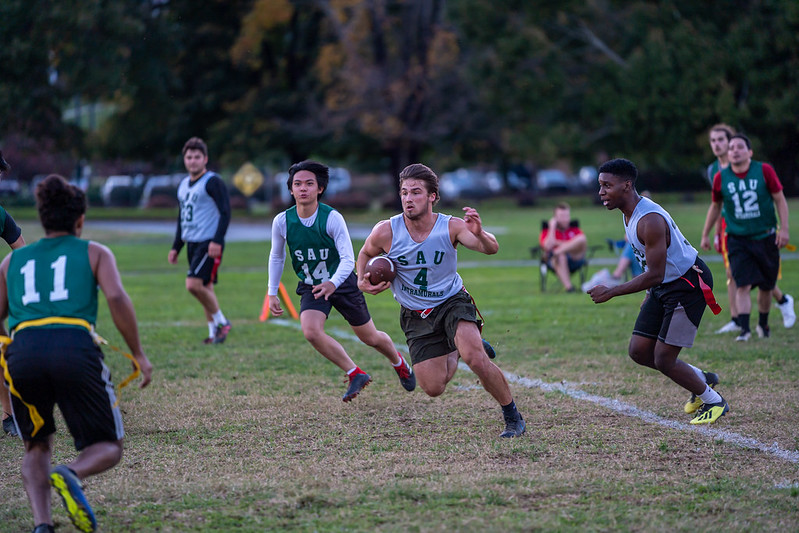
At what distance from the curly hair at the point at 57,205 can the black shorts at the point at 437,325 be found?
2787 mm

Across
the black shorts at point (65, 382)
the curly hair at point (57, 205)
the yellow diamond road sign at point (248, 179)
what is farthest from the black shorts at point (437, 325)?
the yellow diamond road sign at point (248, 179)

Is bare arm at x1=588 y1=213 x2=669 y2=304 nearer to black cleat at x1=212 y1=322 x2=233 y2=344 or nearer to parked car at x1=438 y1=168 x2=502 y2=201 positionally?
black cleat at x1=212 y1=322 x2=233 y2=344

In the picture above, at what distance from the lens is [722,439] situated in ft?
20.4

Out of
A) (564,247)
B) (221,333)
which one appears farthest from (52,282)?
(564,247)

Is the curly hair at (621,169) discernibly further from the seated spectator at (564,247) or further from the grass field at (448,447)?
the seated spectator at (564,247)

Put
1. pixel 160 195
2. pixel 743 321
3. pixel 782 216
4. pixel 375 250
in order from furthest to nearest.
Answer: pixel 160 195
pixel 743 321
pixel 782 216
pixel 375 250

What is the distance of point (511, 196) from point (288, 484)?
57.7 meters

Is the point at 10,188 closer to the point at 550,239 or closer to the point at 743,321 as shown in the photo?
the point at 550,239

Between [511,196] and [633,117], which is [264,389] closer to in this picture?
[633,117]

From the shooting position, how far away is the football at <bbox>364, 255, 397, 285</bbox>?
6523 mm

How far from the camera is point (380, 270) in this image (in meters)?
6.53

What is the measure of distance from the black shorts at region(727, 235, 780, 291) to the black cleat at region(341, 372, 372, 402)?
15.3 feet

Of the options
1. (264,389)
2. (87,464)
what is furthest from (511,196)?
(87,464)

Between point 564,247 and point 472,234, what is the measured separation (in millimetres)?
9637
